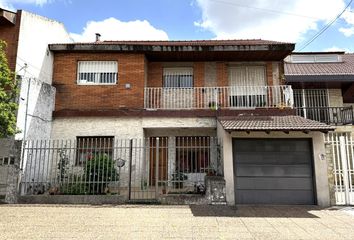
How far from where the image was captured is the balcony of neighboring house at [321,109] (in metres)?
16.2

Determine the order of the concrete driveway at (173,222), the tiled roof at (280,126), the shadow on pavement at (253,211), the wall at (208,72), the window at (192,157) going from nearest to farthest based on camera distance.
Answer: the concrete driveway at (173,222) < the shadow on pavement at (253,211) < the tiled roof at (280,126) < the window at (192,157) < the wall at (208,72)

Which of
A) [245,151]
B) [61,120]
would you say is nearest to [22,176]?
[61,120]

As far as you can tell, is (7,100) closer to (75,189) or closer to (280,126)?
(75,189)

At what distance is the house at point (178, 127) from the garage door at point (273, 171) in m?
0.03

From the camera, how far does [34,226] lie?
6637 mm

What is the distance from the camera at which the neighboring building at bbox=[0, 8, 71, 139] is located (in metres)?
10.8

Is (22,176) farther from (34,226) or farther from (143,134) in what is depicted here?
(143,134)

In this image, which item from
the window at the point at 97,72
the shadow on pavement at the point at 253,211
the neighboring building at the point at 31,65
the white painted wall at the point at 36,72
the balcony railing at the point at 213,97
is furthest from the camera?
the balcony railing at the point at 213,97

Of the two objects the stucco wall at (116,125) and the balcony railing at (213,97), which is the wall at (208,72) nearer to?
the balcony railing at (213,97)

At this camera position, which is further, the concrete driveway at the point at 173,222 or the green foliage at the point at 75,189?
the green foliage at the point at 75,189

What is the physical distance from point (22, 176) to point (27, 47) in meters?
5.12

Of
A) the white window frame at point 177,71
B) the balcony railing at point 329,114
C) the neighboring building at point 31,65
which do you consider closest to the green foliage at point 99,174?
the neighboring building at point 31,65

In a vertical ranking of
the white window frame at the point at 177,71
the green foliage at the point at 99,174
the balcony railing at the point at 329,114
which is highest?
the white window frame at the point at 177,71

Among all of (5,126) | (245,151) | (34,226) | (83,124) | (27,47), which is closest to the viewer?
(34,226)
